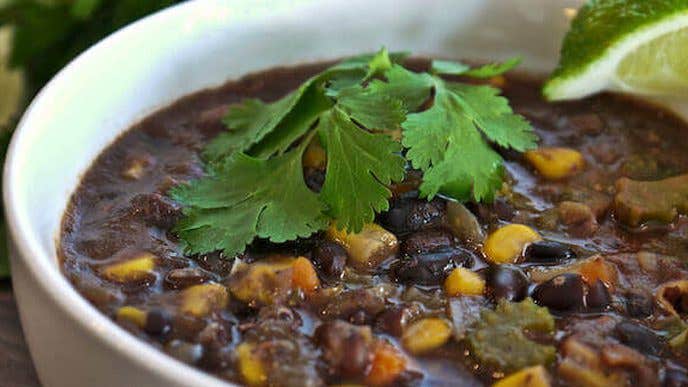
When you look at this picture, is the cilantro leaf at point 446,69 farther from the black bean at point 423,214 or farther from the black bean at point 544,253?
the black bean at point 544,253

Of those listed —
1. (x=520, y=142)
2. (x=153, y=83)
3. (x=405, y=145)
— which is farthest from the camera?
(x=153, y=83)

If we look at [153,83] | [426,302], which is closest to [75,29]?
[153,83]

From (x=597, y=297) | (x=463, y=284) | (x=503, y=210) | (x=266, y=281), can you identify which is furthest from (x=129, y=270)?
(x=597, y=297)

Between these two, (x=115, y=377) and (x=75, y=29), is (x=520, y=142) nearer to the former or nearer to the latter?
(x=115, y=377)

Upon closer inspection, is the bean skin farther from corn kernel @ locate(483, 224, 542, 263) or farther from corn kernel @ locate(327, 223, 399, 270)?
corn kernel @ locate(327, 223, 399, 270)

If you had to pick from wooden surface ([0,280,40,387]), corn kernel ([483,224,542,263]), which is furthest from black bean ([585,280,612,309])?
wooden surface ([0,280,40,387])

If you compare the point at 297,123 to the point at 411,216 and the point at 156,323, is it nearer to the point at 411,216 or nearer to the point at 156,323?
the point at 411,216

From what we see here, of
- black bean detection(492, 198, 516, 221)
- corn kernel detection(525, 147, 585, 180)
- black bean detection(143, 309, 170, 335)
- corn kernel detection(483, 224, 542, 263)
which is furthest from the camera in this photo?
corn kernel detection(525, 147, 585, 180)

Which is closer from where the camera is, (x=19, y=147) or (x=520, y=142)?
(x=19, y=147)
